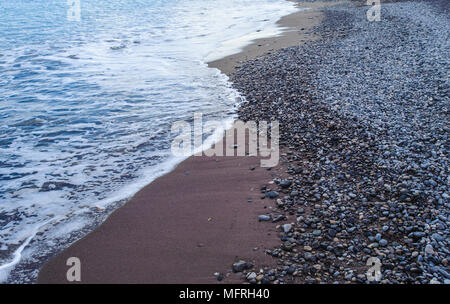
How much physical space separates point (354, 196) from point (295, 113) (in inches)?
152

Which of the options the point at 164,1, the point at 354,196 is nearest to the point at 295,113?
the point at 354,196

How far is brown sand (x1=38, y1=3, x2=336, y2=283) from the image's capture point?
4660 mm

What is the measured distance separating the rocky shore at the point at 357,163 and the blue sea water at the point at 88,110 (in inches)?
93.0

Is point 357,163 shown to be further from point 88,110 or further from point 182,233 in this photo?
point 88,110

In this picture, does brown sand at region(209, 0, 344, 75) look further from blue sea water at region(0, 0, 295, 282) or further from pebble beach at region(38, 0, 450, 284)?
pebble beach at region(38, 0, 450, 284)

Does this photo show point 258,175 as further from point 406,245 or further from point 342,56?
point 342,56

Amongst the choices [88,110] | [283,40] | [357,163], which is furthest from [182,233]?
[283,40]

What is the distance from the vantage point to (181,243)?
16.8 ft

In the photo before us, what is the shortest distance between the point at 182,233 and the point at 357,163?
3471 millimetres

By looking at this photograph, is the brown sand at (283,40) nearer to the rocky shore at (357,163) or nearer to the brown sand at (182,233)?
the rocky shore at (357,163)

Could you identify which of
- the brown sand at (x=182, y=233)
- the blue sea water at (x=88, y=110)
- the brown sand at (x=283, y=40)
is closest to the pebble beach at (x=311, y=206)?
the brown sand at (x=182, y=233)

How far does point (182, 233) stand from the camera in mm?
5316

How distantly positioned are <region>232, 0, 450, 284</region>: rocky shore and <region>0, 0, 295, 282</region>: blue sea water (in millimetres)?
2361

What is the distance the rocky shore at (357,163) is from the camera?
449 centimetres
